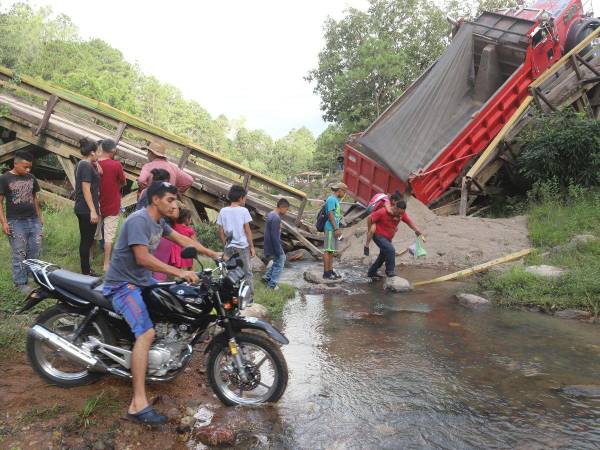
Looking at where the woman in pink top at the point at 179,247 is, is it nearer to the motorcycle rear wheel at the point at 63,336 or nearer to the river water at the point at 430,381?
the motorcycle rear wheel at the point at 63,336

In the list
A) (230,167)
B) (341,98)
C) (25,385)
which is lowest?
(25,385)

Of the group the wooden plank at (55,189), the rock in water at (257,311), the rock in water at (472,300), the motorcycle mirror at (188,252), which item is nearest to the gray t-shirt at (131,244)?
the motorcycle mirror at (188,252)

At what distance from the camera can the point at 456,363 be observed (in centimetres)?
446

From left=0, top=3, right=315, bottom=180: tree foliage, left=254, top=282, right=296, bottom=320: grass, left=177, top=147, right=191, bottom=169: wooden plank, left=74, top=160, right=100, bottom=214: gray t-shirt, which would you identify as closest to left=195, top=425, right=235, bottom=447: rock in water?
left=254, top=282, right=296, bottom=320: grass

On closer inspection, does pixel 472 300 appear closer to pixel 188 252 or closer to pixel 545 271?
pixel 545 271

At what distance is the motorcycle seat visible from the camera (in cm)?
342

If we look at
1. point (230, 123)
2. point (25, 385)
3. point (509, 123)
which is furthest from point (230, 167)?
point (230, 123)

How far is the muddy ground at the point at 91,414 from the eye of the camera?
2922 mm

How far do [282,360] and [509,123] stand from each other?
32.0ft

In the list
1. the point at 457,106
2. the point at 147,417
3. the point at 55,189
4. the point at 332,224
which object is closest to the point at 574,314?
the point at 332,224

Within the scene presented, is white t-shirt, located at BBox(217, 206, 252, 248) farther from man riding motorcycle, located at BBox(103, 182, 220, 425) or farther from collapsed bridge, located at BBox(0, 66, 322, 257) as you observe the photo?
collapsed bridge, located at BBox(0, 66, 322, 257)

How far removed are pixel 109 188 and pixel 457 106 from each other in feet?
29.1

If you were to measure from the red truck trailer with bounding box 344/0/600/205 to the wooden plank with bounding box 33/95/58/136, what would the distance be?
6.53 meters

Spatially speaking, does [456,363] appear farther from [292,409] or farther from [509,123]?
[509,123]
